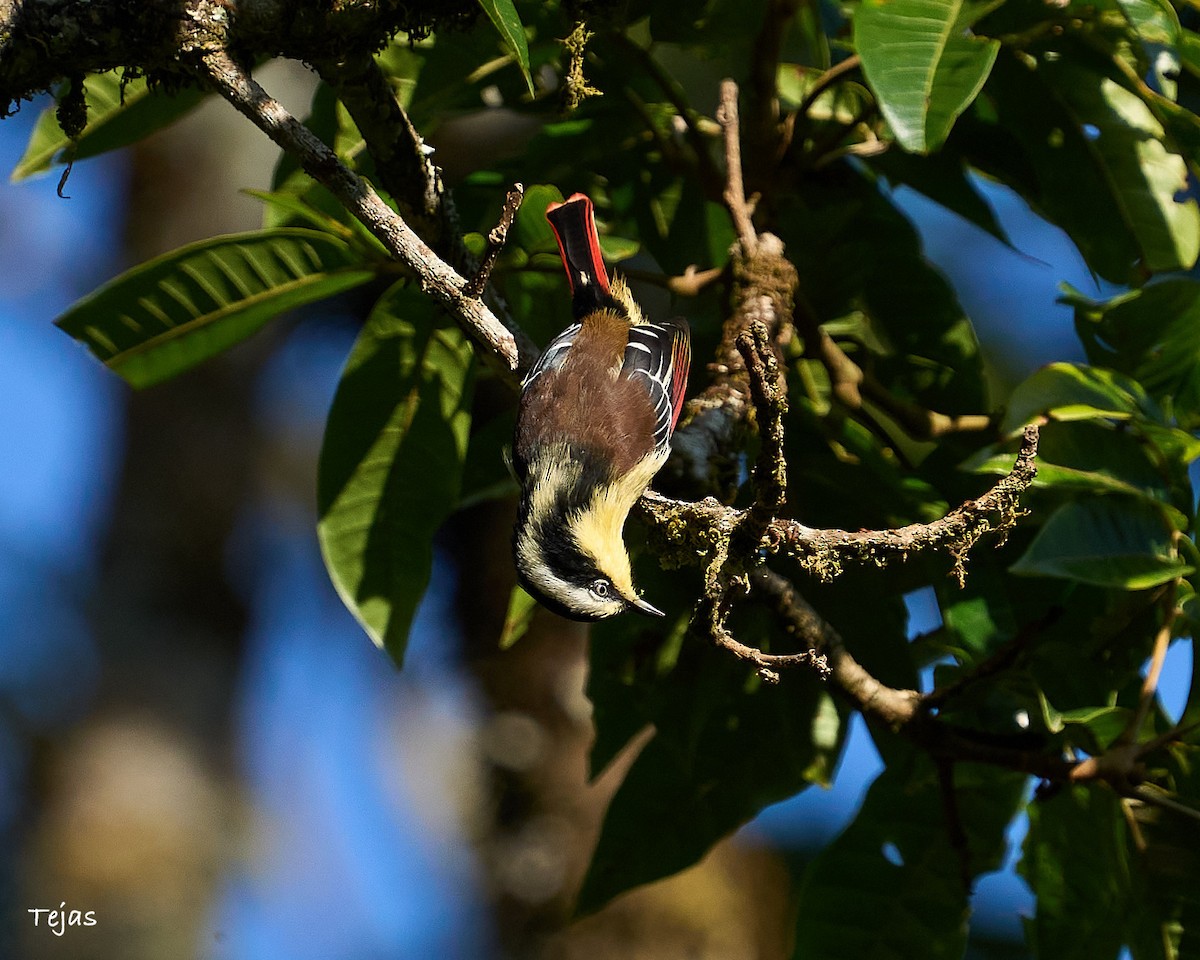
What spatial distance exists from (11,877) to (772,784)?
4514 mm

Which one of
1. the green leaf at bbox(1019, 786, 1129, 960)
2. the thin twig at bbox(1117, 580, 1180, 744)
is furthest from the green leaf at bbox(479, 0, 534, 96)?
the green leaf at bbox(1019, 786, 1129, 960)

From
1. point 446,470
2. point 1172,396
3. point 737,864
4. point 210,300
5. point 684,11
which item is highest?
point 684,11

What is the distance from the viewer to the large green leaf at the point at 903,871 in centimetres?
224

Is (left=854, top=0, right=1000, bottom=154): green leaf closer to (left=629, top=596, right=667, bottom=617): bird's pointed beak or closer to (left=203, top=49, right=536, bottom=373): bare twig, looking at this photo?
(left=203, top=49, right=536, bottom=373): bare twig

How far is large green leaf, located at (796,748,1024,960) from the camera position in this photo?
2.24 meters

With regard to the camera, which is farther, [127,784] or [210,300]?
[127,784]

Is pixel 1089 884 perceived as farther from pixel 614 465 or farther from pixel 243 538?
pixel 243 538

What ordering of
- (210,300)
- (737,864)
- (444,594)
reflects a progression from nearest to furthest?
(210,300)
(444,594)
(737,864)

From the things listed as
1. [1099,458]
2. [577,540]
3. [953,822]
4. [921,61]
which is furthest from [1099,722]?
[921,61]

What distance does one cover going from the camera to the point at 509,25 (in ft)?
5.64

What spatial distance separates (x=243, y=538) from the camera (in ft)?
20.6

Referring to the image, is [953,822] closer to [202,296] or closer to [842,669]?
[842,669]

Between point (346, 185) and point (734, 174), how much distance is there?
839mm

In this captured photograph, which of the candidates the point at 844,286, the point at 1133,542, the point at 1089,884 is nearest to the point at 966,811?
the point at 1089,884
